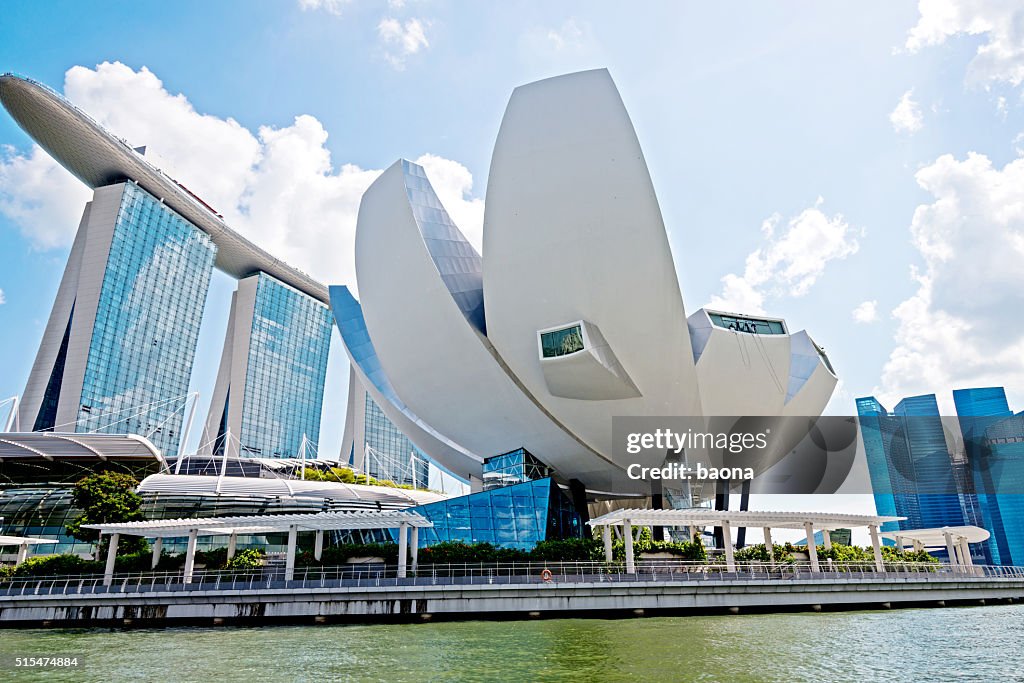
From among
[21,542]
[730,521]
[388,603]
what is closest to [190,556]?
[388,603]

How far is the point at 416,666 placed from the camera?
14.4 meters

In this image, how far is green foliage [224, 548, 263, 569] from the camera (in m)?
30.4

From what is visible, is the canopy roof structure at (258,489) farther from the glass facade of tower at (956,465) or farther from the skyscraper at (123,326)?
the glass facade of tower at (956,465)

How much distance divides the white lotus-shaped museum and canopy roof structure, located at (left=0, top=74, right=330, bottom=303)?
Answer: 49.1 m

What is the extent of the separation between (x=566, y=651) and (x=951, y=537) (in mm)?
34326

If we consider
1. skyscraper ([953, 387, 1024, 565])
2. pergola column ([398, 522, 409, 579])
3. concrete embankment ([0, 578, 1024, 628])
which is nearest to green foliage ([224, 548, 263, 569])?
concrete embankment ([0, 578, 1024, 628])

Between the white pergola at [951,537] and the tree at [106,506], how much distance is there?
4215 centimetres

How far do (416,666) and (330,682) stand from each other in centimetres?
224

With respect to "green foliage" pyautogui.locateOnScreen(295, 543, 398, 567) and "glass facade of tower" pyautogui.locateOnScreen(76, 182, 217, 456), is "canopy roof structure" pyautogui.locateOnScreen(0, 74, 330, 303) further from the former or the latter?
"green foliage" pyautogui.locateOnScreen(295, 543, 398, 567)

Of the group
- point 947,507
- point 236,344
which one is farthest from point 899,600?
point 947,507

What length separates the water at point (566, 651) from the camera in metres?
13.3

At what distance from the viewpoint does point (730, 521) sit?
1247 inches

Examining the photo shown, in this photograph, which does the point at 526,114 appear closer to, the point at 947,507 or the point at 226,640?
the point at 226,640

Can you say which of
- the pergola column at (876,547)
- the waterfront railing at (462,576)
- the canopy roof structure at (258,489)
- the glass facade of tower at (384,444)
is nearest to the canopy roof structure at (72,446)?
the canopy roof structure at (258,489)
